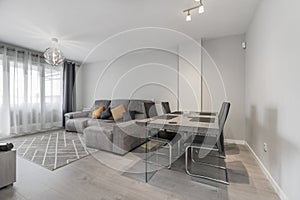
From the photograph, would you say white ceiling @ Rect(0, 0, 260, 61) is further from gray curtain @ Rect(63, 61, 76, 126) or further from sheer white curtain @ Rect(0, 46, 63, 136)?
gray curtain @ Rect(63, 61, 76, 126)

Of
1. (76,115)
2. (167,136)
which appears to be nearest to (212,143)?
(167,136)

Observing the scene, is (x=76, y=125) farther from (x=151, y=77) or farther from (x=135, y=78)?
(x=151, y=77)

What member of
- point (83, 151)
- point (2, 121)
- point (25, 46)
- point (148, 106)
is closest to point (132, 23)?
point (148, 106)

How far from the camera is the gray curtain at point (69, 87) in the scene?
5.25 metres

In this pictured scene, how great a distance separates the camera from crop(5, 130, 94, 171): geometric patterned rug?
248 centimetres

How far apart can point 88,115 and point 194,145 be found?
13.0 ft

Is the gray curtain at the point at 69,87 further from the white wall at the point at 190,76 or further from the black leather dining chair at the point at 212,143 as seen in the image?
the black leather dining chair at the point at 212,143

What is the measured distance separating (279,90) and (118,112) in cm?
338

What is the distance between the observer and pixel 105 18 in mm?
2693

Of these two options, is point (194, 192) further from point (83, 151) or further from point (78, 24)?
point (78, 24)

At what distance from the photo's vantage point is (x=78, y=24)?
114 inches

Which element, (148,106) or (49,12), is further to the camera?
(148,106)

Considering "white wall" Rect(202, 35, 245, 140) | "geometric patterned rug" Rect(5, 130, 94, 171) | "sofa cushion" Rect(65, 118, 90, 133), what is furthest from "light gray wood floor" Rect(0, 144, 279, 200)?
"sofa cushion" Rect(65, 118, 90, 133)

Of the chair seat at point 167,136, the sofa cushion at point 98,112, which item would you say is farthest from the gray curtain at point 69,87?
the chair seat at point 167,136
